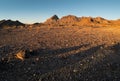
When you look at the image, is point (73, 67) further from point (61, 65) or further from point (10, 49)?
point (10, 49)

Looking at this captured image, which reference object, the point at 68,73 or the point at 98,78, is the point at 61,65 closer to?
the point at 68,73

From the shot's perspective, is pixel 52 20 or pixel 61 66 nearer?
pixel 61 66

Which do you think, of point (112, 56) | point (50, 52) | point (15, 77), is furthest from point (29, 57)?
point (112, 56)

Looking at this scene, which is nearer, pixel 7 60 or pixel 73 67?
pixel 73 67

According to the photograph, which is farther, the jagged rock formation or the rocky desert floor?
the jagged rock formation

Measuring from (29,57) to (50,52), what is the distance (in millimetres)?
2145

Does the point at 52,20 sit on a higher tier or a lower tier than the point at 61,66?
lower

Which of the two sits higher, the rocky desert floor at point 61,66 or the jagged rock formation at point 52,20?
the rocky desert floor at point 61,66

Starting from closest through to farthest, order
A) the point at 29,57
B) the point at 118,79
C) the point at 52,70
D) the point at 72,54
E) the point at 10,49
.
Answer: the point at 118,79 < the point at 52,70 < the point at 29,57 < the point at 72,54 < the point at 10,49

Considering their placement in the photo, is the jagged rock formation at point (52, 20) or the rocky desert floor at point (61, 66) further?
the jagged rock formation at point (52, 20)

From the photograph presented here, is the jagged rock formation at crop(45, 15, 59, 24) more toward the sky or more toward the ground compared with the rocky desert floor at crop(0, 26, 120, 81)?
more toward the ground

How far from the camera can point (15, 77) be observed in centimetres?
1070

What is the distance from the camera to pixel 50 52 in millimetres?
15562

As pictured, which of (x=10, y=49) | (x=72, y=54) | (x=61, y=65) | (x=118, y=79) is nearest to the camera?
(x=118, y=79)
